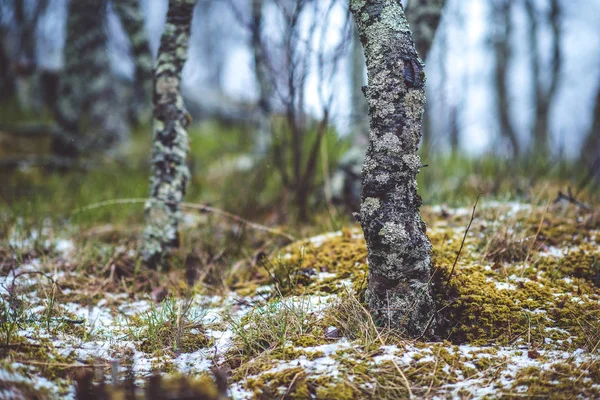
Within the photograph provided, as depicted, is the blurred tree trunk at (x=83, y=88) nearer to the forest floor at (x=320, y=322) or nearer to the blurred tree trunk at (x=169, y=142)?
the blurred tree trunk at (x=169, y=142)

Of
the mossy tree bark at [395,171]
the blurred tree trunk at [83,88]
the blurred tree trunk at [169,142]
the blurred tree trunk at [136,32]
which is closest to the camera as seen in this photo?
the mossy tree bark at [395,171]

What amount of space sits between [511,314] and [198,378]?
4.61 feet

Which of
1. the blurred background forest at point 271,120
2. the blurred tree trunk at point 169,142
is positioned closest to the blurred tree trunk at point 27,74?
the blurred background forest at point 271,120

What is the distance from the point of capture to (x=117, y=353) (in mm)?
1620

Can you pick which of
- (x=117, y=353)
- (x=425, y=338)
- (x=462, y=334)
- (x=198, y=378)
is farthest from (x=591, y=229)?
(x=117, y=353)

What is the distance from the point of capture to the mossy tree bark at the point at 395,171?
63.0 inches

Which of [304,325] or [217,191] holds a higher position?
[217,191]

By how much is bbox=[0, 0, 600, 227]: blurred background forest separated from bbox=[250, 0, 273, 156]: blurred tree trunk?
0.03m

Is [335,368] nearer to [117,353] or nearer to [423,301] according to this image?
[423,301]

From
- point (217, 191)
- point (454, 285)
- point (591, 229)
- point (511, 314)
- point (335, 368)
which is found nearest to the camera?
point (335, 368)

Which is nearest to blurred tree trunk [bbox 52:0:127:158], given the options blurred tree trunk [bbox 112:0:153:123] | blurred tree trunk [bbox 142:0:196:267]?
blurred tree trunk [bbox 112:0:153:123]

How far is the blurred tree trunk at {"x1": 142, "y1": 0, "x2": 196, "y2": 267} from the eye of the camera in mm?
2443

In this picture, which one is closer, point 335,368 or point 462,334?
point 335,368

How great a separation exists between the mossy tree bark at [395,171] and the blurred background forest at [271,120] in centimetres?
165
